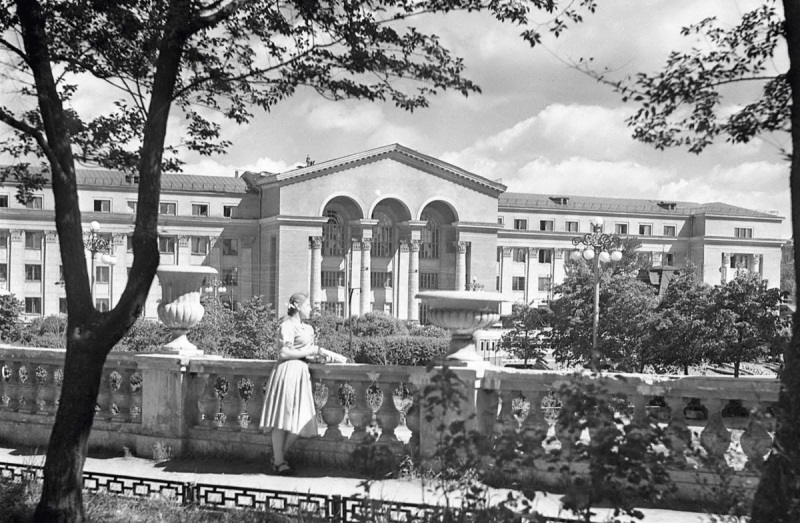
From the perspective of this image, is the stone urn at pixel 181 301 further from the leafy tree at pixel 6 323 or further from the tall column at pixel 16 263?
the tall column at pixel 16 263

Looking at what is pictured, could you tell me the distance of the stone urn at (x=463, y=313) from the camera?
7.59 metres

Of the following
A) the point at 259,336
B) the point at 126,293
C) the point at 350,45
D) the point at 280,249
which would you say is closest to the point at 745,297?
the point at 259,336

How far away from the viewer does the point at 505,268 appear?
8144cm

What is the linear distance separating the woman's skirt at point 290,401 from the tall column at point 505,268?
73768 millimetres

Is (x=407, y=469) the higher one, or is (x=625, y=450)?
(x=625, y=450)

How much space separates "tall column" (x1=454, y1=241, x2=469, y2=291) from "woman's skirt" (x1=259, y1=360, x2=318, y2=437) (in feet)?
226

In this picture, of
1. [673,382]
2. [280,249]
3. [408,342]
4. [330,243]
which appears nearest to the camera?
[673,382]

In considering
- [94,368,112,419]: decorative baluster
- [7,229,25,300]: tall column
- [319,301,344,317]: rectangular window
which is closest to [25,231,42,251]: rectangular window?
[7,229,25,300]: tall column

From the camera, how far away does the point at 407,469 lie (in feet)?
25.4

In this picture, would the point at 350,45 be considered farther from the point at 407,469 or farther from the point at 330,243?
the point at 330,243

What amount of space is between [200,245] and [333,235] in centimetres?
1179

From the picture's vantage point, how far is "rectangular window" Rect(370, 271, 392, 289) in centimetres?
7606

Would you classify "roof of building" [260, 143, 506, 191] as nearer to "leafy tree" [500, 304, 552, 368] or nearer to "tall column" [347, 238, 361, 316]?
"tall column" [347, 238, 361, 316]

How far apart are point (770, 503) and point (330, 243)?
70709mm
